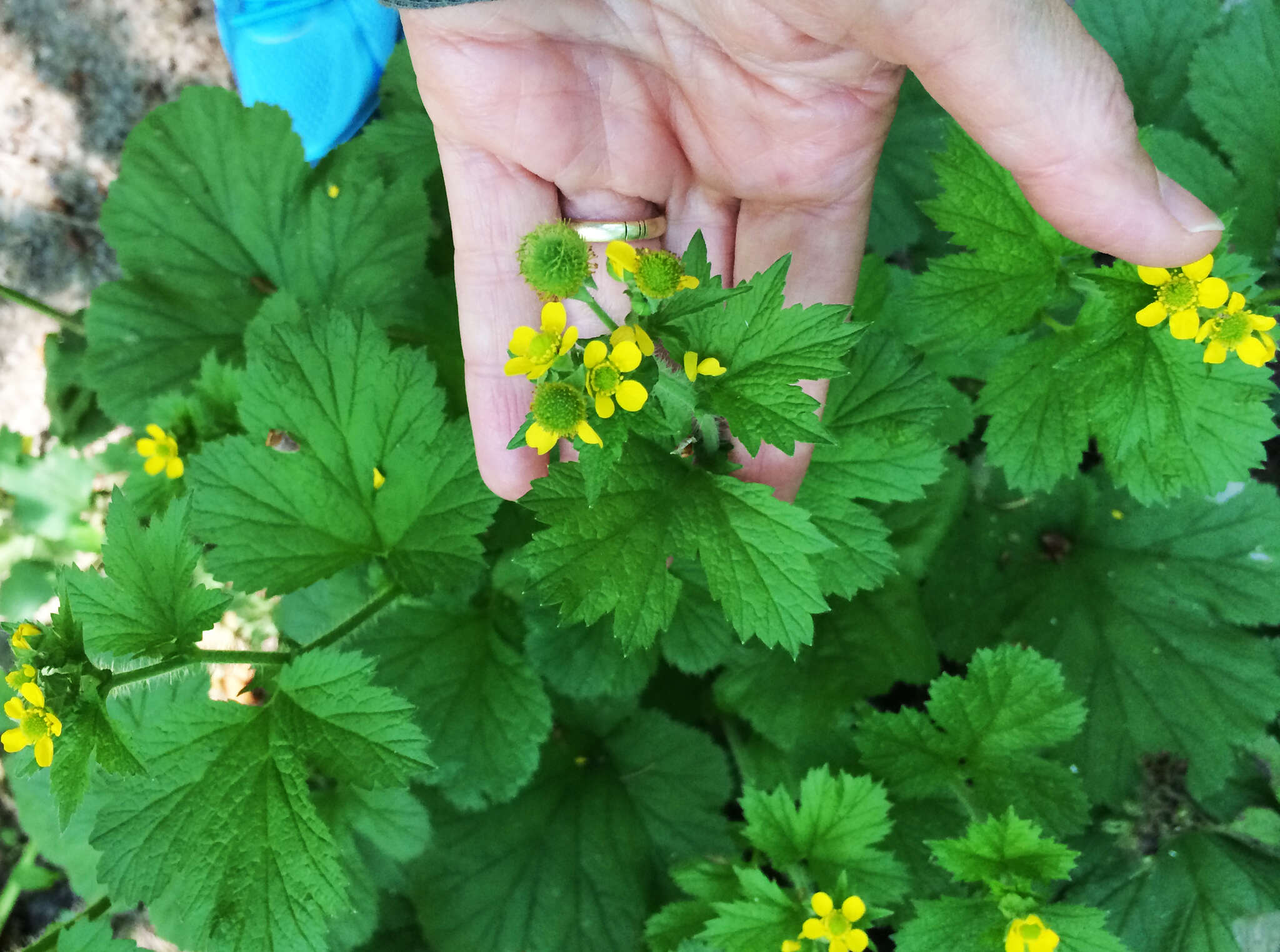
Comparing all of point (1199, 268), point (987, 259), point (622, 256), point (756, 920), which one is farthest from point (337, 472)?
point (1199, 268)

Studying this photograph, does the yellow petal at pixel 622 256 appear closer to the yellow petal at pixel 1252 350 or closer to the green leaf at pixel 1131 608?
the yellow petal at pixel 1252 350

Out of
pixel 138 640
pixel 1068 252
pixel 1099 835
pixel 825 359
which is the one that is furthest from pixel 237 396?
pixel 1099 835

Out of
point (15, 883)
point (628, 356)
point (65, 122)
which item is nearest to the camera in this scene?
point (628, 356)

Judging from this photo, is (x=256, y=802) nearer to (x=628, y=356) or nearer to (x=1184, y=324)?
(x=628, y=356)

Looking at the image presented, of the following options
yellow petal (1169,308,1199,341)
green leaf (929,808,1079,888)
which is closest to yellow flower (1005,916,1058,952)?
green leaf (929,808,1079,888)

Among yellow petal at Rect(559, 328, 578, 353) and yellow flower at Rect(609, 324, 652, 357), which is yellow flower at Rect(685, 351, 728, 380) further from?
yellow petal at Rect(559, 328, 578, 353)

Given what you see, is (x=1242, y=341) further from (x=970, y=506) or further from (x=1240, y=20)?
(x=1240, y=20)

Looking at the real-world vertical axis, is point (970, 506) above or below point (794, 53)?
below
